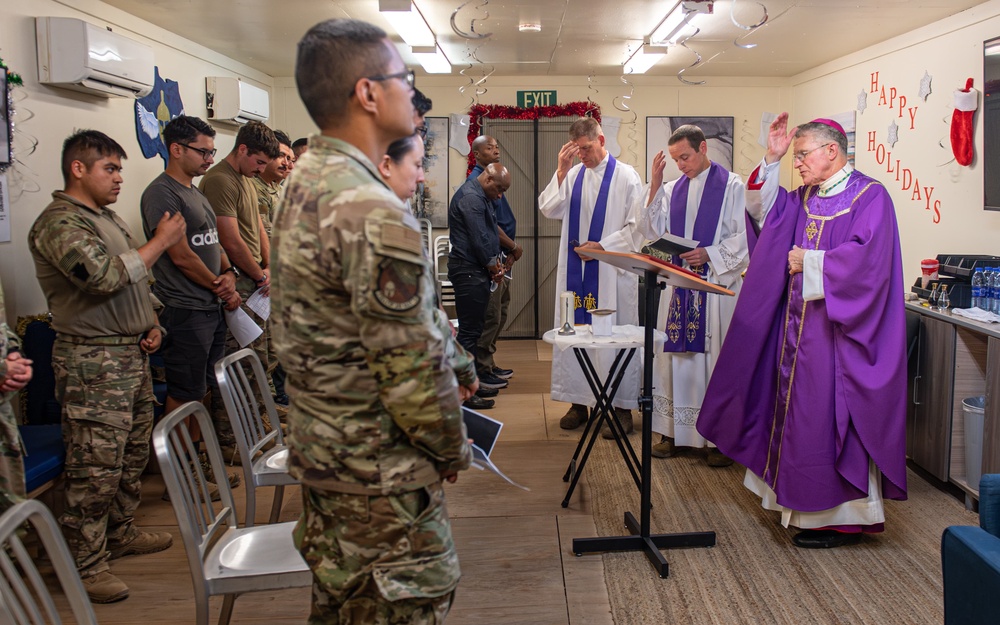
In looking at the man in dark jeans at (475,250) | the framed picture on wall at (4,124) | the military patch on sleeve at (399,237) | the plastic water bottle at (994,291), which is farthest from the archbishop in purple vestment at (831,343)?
the framed picture on wall at (4,124)

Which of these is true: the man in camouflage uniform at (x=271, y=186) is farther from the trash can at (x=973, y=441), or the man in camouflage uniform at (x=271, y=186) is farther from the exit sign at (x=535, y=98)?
the trash can at (x=973, y=441)

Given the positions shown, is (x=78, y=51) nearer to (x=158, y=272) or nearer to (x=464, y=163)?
(x=158, y=272)

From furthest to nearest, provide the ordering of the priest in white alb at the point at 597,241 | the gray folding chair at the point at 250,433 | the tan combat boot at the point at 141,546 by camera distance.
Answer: the priest in white alb at the point at 597,241
the tan combat boot at the point at 141,546
the gray folding chair at the point at 250,433

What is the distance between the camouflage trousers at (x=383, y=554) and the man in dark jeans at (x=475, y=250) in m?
3.88

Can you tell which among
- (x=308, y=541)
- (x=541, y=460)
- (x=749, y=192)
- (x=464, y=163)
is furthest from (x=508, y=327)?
(x=308, y=541)

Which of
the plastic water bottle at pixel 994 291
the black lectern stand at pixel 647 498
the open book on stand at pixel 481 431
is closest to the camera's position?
the open book on stand at pixel 481 431

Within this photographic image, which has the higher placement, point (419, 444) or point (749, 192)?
point (749, 192)

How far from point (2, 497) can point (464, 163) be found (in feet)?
20.2

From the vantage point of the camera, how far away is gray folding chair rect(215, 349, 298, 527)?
Result: 2.64 metres

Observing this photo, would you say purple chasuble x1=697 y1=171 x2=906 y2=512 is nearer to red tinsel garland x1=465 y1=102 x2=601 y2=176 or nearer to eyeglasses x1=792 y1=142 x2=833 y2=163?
eyeglasses x1=792 y1=142 x2=833 y2=163

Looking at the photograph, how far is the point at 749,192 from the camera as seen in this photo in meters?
3.67

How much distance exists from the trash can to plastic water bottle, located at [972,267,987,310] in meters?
0.49

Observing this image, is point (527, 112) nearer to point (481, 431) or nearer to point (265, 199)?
point (265, 199)

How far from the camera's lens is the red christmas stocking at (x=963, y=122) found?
4.94 metres
